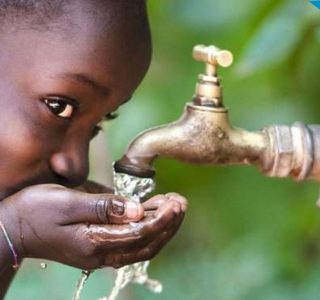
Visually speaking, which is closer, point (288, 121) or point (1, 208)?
point (1, 208)

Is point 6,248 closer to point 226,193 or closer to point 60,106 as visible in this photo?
point 60,106

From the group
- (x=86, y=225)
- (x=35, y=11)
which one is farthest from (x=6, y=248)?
(x=35, y=11)

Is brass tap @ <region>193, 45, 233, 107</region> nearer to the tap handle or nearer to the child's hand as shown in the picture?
the tap handle

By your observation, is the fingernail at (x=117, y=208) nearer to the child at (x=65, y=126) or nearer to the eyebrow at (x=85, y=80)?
the child at (x=65, y=126)

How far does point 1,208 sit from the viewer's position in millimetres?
965

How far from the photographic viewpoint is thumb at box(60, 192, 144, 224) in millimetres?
922

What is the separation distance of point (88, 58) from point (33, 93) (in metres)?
0.05

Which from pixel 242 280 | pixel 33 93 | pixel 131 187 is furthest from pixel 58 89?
pixel 242 280

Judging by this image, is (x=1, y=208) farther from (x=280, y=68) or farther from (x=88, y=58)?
(x=280, y=68)

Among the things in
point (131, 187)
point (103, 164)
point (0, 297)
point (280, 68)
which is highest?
point (280, 68)

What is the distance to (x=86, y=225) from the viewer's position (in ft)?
3.07

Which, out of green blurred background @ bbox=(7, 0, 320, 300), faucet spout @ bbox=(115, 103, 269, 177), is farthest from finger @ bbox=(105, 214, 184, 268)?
green blurred background @ bbox=(7, 0, 320, 300)

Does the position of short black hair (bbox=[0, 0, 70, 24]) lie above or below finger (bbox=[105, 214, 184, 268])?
above

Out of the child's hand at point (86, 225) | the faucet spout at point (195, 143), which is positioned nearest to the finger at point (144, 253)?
the child's hand at point (86, 225)
